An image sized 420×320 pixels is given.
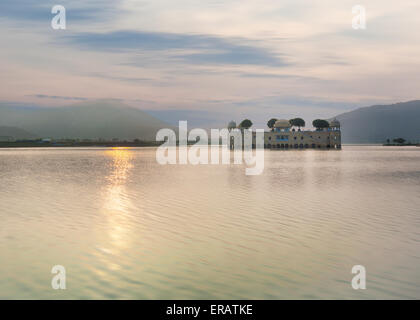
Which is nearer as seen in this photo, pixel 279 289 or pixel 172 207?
pixel 279 289

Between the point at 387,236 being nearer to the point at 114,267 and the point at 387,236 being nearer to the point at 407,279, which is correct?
the point at 407,279

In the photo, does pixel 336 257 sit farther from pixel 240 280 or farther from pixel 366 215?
pixel 366 215

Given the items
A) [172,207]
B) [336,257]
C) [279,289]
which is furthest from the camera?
[172,207]

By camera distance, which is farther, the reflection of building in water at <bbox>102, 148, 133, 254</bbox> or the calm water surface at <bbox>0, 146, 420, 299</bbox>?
the reflection of building in water at <bbox>102, 148, 133, 254</bbox>

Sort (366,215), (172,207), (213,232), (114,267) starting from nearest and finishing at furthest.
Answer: (114,267)
(213,232)
(366,215)
(172,207)

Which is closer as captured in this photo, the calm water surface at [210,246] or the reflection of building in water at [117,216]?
the calm water surface at [210,246]

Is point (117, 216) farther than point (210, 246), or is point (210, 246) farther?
point (117, 216)

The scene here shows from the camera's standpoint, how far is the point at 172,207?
22.9 m
